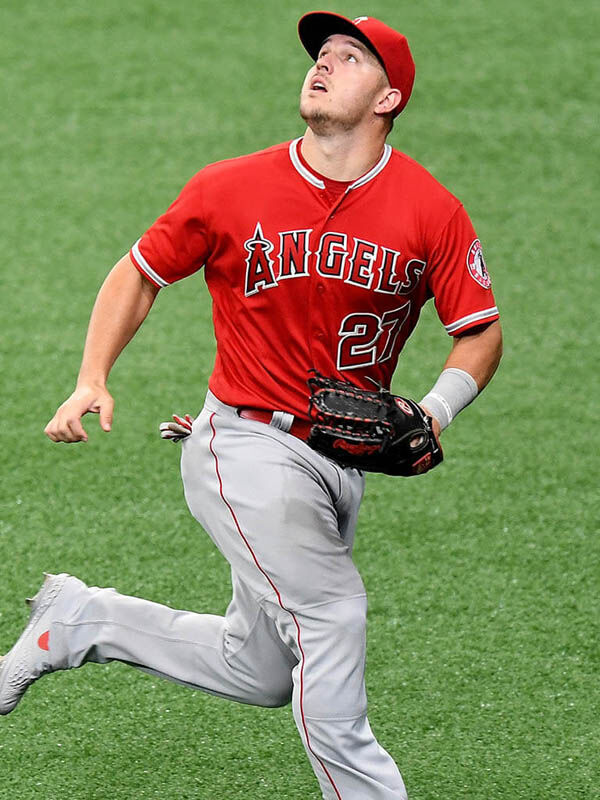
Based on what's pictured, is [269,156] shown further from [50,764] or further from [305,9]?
[305,9]

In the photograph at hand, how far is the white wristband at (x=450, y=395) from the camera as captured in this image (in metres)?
3.24

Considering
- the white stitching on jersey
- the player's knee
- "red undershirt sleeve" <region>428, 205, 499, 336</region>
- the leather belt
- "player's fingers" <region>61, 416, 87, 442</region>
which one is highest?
the white stitching on jersey

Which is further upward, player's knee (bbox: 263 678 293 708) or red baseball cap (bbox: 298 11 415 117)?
red baseball cap (bbox: 298 11 415 117)

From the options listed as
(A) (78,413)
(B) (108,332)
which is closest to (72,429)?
(A) (78,413)

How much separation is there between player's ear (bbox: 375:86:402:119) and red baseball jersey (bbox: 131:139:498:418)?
5.3 inches

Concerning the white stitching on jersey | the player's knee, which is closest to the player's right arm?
the white stitching on jersey

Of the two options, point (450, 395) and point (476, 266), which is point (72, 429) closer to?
point (450, 395)

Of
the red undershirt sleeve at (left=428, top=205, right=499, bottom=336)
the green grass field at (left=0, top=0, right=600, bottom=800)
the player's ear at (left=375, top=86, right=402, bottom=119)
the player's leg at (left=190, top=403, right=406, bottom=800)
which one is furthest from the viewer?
the green grass field at (left=0, top=0, right=600, bottom=800)

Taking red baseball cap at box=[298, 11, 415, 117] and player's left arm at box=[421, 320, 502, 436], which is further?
red baseball cap at box=[298, 11, 415, 117]

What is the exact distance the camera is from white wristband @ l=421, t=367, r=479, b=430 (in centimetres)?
324

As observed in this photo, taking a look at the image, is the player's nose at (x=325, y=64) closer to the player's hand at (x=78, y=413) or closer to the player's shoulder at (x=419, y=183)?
the player's shoulder at (x=419, y=183)

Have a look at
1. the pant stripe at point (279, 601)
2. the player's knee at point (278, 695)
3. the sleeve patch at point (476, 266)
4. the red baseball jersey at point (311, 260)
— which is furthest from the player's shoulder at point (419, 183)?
the player's knee at point (278, 695)

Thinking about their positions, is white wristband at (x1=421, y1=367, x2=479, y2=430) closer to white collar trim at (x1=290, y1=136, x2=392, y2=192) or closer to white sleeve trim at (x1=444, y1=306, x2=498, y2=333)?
white sleeve trim at (x1=444, y1=306, x2=498, y2=333)

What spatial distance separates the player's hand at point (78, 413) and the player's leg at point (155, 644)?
0.56 meters
